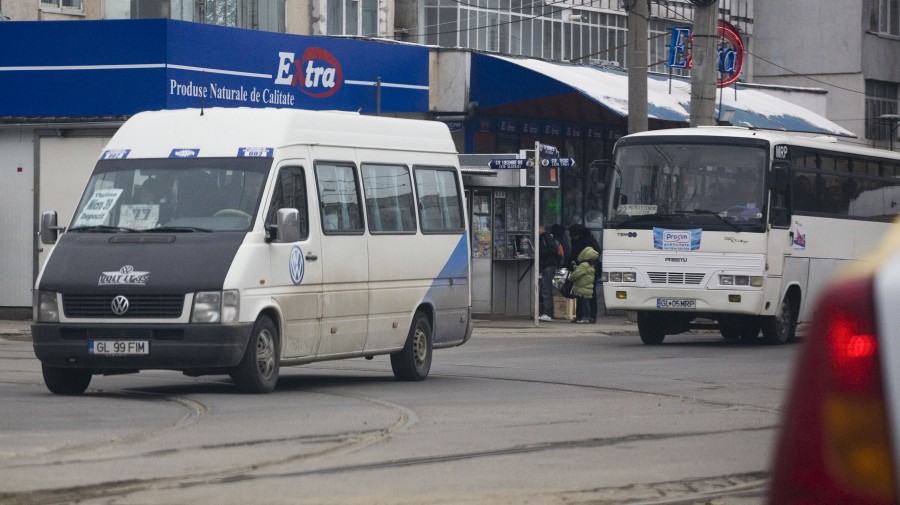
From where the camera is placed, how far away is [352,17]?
111 ft

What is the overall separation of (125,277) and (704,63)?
56.8 feet

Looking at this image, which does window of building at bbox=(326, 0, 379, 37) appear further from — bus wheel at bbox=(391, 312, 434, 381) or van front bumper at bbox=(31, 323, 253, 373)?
van front bumper at bbox=(31, 323, 253, 373)

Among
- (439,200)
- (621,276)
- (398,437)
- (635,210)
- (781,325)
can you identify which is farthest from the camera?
(781,325)

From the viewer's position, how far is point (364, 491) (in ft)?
26.9

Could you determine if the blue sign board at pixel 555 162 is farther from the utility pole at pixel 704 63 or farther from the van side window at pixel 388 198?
the van side window at pixel 388 198

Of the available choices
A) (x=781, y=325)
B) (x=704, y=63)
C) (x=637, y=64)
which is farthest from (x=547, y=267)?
(x=781, y=325)

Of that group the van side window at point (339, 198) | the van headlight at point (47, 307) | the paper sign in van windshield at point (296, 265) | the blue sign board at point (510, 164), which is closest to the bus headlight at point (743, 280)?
the blue sign board at point (510, 164)

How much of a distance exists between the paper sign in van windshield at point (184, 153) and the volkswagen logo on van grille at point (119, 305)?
1539 millimetres

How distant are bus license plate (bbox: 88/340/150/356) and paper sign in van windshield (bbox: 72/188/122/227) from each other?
1.23 meters

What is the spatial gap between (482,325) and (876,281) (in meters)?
25.9

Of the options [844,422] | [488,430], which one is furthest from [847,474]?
[488,430]

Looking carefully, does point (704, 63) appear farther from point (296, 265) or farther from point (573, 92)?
point (296, 265)

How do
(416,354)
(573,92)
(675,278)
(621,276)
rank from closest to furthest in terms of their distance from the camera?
(416,354)
(675,278)
(621,276)
(573,92)

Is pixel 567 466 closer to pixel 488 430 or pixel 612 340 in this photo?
pixel 488 430
